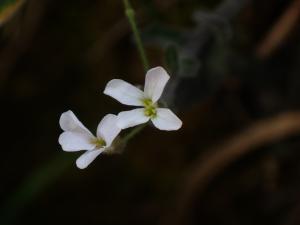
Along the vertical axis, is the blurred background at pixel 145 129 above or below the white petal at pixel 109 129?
above

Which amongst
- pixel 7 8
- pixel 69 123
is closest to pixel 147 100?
pixel 69 123

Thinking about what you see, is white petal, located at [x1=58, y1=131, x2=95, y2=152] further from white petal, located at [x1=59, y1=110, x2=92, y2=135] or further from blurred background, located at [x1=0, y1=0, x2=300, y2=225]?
blurred background, located at [x1=0, y1=0, x2=300, y2=225]

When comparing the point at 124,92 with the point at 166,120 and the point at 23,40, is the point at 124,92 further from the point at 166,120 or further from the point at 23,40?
the point at 23,40

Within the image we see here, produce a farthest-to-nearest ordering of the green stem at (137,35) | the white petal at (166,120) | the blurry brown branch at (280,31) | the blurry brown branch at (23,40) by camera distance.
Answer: the blurry brown branch at (23,40) < the blurry brown branch at (280,31) < the green stem at (137,35) < the white petal at (166,120)

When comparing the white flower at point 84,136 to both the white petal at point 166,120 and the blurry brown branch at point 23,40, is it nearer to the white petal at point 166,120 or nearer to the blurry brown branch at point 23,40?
the white petal at point 166,120

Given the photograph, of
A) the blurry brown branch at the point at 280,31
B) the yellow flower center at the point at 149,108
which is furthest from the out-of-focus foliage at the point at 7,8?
the blurry brown branch at the point at 280,31

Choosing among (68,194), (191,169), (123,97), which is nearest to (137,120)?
(123,97)

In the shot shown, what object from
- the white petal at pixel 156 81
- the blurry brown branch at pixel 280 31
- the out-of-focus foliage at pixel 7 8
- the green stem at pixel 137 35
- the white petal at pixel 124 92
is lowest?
the white petal at pixel 156 81
